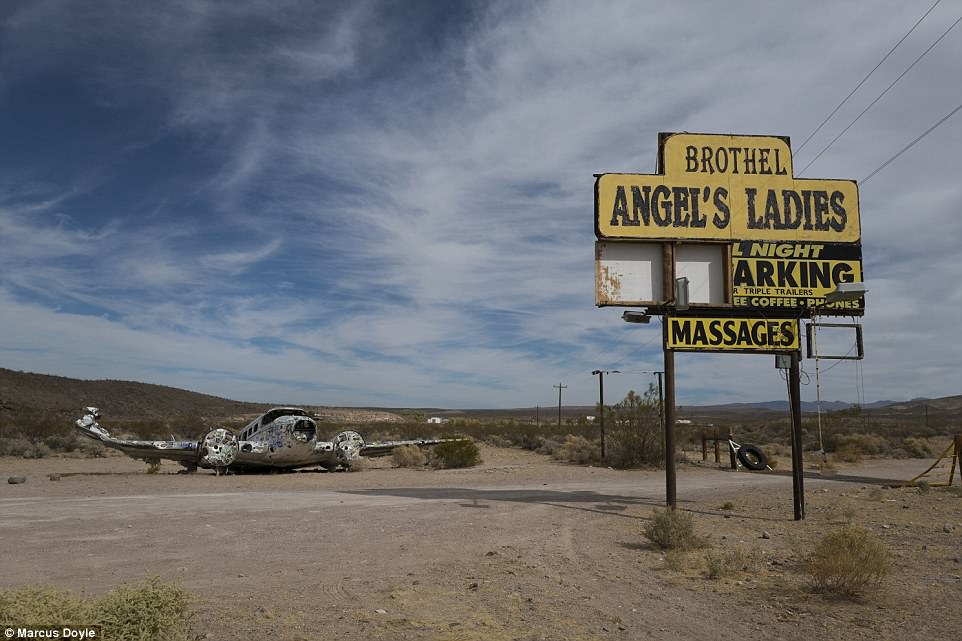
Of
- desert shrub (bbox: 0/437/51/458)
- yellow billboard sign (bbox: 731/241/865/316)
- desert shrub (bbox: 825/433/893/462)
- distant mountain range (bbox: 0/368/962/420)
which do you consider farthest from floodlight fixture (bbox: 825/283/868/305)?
distant mountain range (bbox: 0/368/962/420)

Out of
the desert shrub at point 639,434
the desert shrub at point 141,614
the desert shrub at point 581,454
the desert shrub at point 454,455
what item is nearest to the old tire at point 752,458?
the desert shrub at point 639,434

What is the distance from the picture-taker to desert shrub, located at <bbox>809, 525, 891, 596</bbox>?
657cm

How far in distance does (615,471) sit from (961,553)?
16602 mm

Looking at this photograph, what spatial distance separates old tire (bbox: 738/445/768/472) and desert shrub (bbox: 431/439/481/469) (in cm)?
1041

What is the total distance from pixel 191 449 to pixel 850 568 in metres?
21.8

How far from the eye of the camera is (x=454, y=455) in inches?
1072

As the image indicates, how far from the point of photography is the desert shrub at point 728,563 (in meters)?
7.52

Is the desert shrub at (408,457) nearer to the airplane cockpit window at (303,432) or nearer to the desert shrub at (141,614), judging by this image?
the airplane cockpit window at (303,432)

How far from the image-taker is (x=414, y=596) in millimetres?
6586

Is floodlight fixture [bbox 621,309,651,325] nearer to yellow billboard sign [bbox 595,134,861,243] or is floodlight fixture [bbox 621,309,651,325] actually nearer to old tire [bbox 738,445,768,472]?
yellow billboard sign [bbox 595,134,861,243]

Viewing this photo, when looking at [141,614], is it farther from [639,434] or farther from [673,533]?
[639,434]

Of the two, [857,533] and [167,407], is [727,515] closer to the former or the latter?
A: [857,533]

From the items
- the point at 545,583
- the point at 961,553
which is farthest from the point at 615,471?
the point at 545,583

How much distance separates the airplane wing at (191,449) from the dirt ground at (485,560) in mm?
5630
